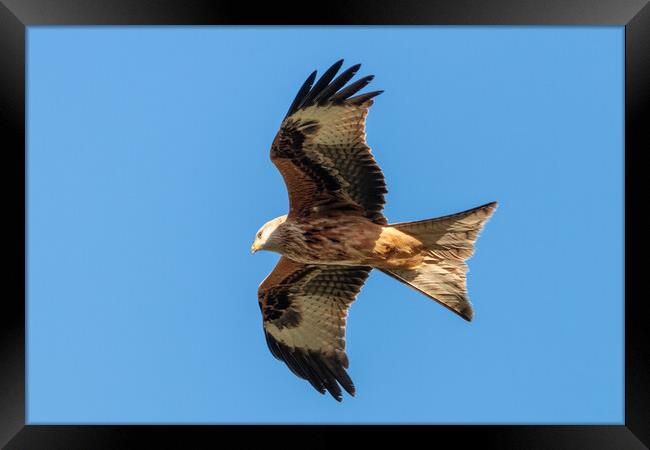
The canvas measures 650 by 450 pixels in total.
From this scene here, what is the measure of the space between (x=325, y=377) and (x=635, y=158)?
143 inches

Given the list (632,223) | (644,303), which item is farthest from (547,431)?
(632,223)

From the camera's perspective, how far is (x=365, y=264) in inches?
281

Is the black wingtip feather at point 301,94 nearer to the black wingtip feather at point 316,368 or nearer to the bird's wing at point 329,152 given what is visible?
the bird's wing at point 329,152

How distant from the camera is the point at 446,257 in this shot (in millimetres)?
6828

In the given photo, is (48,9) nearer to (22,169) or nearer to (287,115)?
(22,169)

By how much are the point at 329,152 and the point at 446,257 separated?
1361mm

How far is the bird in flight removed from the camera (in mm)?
6727

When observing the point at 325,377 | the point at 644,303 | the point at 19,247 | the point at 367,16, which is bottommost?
the point at 325,377

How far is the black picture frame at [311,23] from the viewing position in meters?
4.94

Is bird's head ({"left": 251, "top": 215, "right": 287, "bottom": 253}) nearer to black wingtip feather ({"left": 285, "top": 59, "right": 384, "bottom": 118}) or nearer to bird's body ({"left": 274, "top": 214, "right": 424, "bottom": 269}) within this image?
bird's body ({"left": 274, "top": 214, "right": 424, "bottom": 269})

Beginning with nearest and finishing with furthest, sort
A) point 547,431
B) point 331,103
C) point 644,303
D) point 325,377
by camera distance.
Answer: point 547,431, point 644,303, point 331,103, point 325,377

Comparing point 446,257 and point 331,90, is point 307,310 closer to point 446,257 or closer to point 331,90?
point 446,257

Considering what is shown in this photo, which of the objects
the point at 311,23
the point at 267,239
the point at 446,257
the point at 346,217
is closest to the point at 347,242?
the point at 346,217

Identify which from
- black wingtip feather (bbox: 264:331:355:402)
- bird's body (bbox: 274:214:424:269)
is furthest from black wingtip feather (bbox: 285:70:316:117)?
black wingtip feather (bbox: 264:331:355:402)
